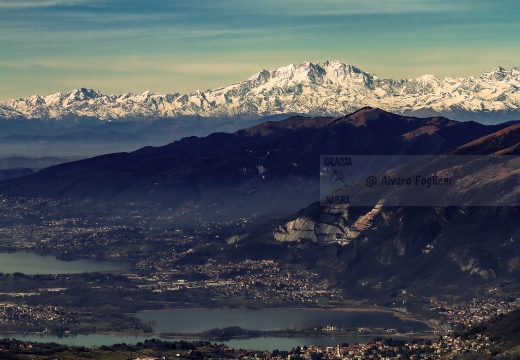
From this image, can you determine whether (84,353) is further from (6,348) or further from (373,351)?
(373,351)

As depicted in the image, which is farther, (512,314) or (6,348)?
(512,314)

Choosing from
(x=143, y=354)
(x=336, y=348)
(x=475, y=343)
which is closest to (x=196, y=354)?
(x=143, y=354)

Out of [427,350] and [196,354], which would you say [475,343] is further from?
[196,354]

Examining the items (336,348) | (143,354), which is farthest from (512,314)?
(143,354)

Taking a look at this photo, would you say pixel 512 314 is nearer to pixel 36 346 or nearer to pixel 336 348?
pixel 336 348

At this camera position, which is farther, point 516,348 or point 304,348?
point 304,348

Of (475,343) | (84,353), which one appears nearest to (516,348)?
(475,343)

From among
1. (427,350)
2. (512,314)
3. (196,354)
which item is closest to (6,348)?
(196,354)
